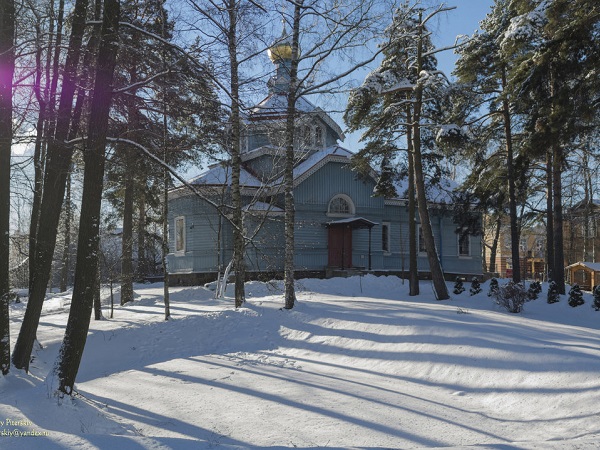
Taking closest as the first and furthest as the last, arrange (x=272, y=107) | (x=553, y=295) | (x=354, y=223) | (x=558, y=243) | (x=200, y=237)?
(x=272, y=107)
(x=553, y=295)
(x=558, y=243)
(x=200, y=237)
(x=354, y=223)

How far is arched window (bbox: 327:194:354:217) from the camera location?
24234mm

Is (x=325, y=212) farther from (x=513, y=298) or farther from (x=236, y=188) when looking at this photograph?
(x=513, y=298)

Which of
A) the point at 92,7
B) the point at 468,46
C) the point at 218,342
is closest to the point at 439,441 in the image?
the point at 218,342

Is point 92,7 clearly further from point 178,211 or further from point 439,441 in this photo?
point 178,211

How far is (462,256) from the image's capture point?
93.2 feet

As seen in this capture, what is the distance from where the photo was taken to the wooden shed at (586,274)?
25.2 meters

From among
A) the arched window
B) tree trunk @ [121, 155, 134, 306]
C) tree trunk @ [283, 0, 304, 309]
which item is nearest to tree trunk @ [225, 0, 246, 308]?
tree trunk @ [283, 0, 304, 309]

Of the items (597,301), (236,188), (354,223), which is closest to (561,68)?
(597,301)

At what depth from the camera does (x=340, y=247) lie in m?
24.1

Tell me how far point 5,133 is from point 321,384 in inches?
246

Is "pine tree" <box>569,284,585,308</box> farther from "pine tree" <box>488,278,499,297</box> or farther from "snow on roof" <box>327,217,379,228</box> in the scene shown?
"snow on roof" <box>327,217,379,228</box>

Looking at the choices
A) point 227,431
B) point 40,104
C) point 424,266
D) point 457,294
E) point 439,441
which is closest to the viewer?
point 439,441

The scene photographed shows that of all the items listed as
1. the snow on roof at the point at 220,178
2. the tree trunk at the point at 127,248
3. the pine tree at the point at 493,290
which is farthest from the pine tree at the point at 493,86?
the tree trunk at the point at 127,248

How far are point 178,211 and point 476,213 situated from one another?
50.5 ft
